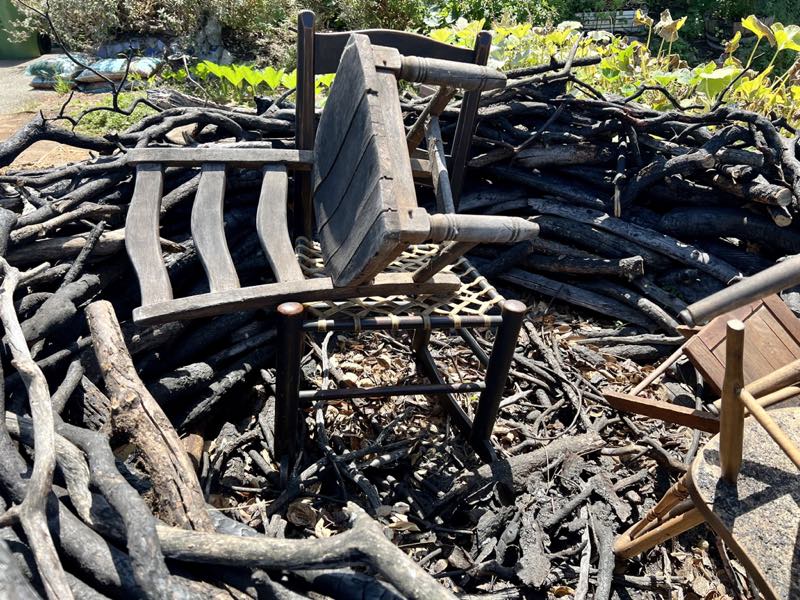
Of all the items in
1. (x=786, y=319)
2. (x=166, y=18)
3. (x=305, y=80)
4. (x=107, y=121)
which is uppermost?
(x=305, y=80)

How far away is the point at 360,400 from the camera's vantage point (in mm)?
2707

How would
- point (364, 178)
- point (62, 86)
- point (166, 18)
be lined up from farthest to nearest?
point (166, 18), point (62, 86), point (364, 178)

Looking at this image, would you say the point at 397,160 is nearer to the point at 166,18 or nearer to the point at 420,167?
the point at 420,167

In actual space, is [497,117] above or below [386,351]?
above

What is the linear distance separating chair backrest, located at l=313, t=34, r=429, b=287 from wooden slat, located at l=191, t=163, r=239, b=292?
1.09ft

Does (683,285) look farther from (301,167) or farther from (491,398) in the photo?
(301,167)

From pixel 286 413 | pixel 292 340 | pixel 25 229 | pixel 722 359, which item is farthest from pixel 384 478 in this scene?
pixel 25 229

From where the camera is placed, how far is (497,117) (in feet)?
10.4

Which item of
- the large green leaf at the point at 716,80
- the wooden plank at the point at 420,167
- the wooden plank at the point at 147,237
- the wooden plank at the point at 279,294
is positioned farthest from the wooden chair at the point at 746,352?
the large green leaf at the point at 716,80

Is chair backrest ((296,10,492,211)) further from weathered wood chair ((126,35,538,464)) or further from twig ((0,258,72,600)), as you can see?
twig ((0,258,72,600))

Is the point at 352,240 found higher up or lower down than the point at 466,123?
lower down

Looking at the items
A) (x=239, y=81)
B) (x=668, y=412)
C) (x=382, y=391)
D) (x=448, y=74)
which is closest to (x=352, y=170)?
(x=448, y=74)

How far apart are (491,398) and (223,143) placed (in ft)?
5.74

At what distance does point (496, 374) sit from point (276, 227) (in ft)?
3.10
